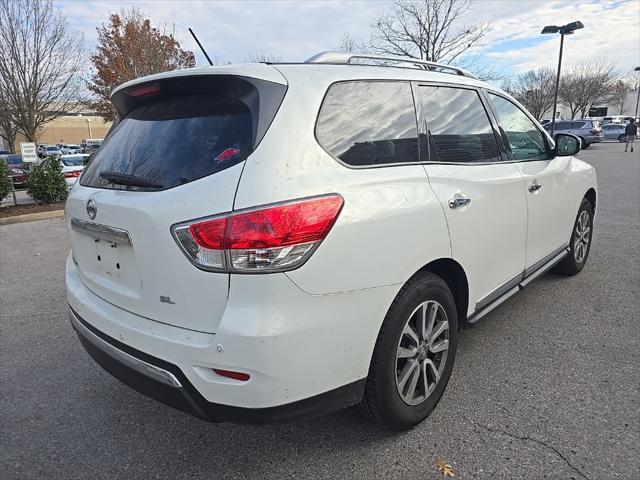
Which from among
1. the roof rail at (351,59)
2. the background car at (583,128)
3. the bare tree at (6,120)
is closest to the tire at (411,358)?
the roof rail at (351,59)

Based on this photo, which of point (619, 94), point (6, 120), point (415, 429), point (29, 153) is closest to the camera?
point (415, 429)

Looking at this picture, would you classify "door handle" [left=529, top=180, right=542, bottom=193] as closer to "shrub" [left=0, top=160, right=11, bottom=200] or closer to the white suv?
the white suv

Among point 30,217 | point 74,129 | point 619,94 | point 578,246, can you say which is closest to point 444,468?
point 578,246

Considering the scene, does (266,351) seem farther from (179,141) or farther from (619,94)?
(619,94)

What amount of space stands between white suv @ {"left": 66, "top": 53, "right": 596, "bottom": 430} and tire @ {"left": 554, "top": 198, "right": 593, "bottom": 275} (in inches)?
91.3

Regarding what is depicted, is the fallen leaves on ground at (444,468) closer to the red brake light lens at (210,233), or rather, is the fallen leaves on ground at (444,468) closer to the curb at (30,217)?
the red brake light lens at (210,233)

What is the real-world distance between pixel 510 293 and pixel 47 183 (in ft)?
39.8

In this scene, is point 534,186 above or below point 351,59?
below

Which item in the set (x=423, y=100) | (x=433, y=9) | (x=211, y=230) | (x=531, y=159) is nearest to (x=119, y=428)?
(x=211, y=230)

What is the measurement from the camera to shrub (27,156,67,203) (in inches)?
468

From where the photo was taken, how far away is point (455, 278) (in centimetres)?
275

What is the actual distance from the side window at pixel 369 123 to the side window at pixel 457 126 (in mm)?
172

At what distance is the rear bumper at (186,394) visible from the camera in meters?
1.88

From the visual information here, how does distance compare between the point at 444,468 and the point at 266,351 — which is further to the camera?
the point at 444,468
